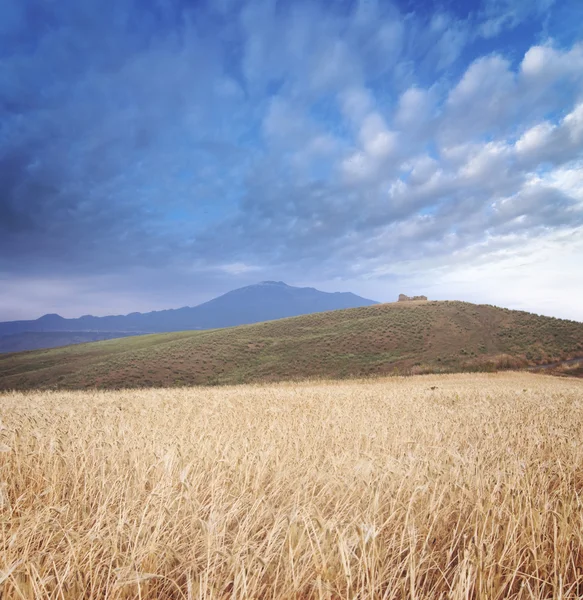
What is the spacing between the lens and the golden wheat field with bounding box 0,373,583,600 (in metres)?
1.62

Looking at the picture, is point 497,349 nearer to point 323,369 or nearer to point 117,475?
point 323,369

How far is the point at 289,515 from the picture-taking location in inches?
85.9

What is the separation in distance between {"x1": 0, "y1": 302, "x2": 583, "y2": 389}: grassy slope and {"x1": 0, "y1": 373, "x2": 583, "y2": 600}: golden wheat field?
123ft

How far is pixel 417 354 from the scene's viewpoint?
49.2m

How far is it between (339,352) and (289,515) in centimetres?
5209

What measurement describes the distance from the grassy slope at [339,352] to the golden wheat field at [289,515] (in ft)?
123

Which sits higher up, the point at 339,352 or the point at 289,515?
the point at 289,515

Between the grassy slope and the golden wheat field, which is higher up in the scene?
the golden wheat field

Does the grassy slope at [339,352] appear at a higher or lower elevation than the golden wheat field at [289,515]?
lower

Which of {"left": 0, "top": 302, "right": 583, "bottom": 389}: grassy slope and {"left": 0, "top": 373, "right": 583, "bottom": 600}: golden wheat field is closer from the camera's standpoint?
{"left": 0, "top": 373, "right": 583, "bottom": 600}: golden wheat field

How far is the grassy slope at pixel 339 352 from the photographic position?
1780 inches

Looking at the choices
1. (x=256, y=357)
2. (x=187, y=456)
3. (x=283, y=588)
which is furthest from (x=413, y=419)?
(x=256, y=357)

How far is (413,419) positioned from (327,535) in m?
4.77

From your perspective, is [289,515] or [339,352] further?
[339,352]
